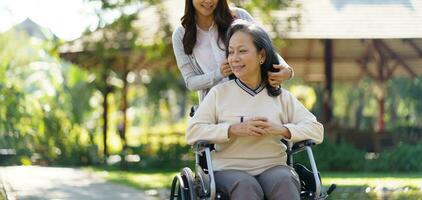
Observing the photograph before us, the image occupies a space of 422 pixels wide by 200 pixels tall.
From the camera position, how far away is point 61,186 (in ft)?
35.8

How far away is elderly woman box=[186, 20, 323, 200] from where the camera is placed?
14.3 feet

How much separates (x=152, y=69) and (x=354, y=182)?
7560mm

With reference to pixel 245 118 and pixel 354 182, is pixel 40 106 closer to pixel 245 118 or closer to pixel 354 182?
pixel 354 182

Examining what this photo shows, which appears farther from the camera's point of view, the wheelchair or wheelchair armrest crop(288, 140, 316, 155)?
wheelchair armrest crop(288, 140, 316, 155)

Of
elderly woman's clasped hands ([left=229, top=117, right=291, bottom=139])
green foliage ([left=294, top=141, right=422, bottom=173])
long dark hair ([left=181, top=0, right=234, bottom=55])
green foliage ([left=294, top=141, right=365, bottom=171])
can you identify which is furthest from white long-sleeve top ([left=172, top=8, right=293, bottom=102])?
green foliage ([left=294, top=141, right=365, bottom=171])

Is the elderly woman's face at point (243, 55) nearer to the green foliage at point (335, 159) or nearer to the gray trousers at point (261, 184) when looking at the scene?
the gray trousers at point (261, 184)

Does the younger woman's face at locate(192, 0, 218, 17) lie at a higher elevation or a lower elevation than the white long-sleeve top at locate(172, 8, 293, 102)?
higher

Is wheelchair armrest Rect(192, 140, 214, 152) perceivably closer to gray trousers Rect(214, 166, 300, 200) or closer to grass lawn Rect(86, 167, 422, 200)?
gray trousers Rect(214, 166, 300, 200)

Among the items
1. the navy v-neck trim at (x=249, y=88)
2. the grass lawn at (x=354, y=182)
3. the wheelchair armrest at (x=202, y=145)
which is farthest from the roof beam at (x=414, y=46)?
the wheelchair armrest at (x=202, y=145)

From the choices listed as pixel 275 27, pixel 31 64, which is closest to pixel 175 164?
pixel 275 27

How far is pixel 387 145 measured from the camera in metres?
15.0

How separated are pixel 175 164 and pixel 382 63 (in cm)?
472

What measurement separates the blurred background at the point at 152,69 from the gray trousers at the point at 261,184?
3570mm

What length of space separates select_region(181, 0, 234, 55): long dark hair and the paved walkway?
4301mm
